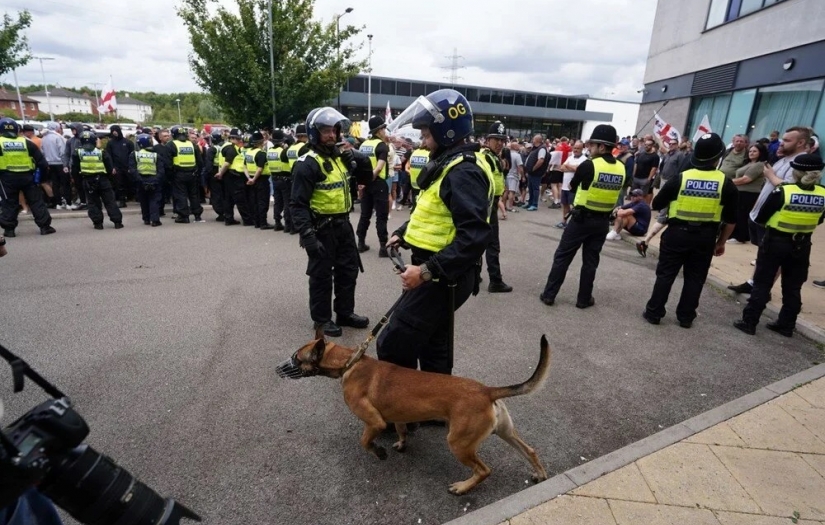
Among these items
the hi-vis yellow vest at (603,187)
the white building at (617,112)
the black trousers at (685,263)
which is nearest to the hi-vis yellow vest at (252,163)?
the hi-vis yellow vest at (603,187)

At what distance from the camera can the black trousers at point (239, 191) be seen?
30.2 ft

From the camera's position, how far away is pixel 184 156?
9281mm

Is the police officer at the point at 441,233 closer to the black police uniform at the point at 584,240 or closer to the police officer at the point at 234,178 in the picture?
the black police uniform at the point at 584,240

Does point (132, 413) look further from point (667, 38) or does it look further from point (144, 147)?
point (667, 38)

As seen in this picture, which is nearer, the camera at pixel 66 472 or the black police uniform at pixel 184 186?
the camera at pixel 66 472

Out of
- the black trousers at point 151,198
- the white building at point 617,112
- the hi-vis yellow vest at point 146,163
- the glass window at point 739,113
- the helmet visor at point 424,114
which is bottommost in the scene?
the black trousers at point 151,198

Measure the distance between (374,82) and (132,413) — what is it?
1715 inches

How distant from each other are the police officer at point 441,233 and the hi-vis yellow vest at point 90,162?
815 centimetres

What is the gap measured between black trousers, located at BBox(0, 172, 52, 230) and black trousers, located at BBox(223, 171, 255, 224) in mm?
3180

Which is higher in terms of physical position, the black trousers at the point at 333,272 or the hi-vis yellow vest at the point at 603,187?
the hi-vis yellow vest at the point at 603,187

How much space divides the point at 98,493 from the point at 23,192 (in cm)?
931

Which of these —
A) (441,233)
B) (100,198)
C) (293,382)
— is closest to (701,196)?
(441,233)

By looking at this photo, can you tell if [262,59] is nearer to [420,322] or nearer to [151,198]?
[151,198]

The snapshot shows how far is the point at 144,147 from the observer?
366 inches
